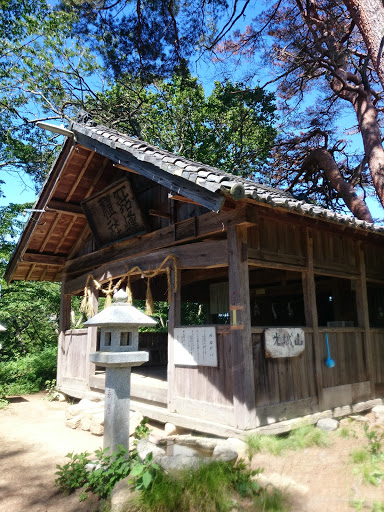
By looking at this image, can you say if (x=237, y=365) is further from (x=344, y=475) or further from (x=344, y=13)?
(x=344, y=13)

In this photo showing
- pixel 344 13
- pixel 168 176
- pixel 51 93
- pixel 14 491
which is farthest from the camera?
pixel 51 93

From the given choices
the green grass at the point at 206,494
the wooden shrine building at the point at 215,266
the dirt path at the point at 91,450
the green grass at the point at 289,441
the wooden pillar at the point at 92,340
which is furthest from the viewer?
the wooden pillar at the point at 92,340

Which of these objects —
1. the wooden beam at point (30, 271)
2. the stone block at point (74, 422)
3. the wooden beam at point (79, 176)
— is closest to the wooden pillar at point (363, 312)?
the stone block at point (74, 422)

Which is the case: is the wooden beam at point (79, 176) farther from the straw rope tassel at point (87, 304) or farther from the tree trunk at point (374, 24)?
the tree trunk at point (374, 24)

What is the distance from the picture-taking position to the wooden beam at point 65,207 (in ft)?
32.3

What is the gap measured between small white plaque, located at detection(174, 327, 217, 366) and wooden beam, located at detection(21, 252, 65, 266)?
6.44m

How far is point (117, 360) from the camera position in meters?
4.74

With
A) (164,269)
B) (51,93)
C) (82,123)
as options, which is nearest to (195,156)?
(51,93)

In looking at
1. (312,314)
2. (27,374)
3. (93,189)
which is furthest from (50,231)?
(312,314)

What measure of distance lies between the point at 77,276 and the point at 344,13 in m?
11.6

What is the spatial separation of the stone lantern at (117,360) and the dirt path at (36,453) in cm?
79

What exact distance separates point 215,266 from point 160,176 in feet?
5.92

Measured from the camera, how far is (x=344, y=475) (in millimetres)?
4410

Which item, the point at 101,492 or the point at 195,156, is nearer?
the point at 101,492
